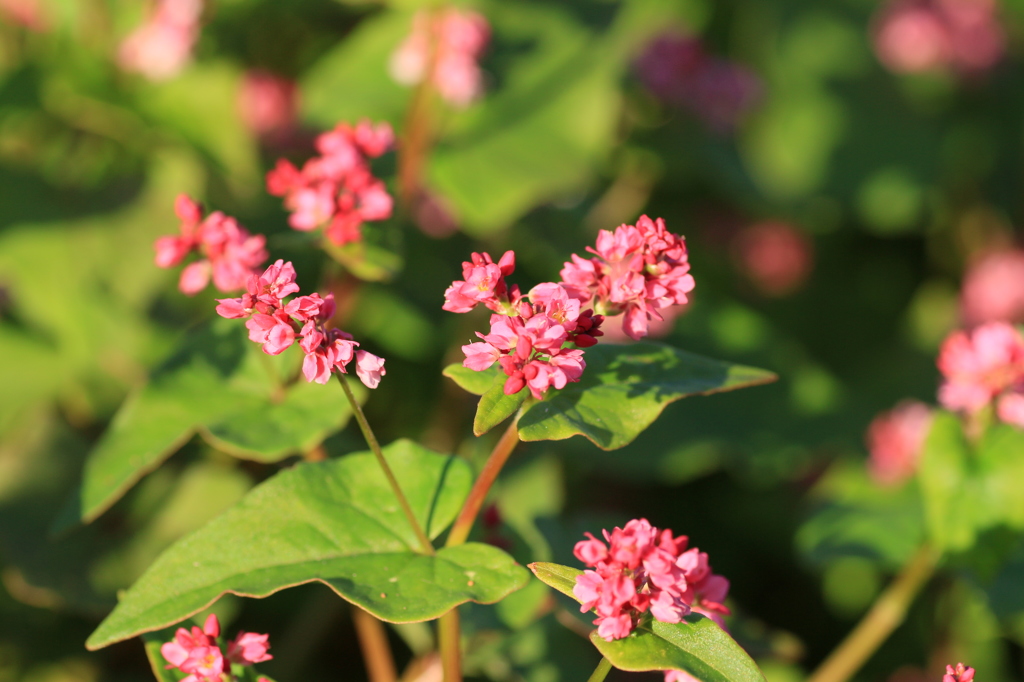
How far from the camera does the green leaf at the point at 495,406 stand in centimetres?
86

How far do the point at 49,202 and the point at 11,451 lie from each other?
0.76 metres

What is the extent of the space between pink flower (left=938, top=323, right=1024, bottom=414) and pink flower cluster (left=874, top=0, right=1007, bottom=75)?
7.88 feet

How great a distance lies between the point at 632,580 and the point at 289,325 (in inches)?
16.1

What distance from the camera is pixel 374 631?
53.3 inches

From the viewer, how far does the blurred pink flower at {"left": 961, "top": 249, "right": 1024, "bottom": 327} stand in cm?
296

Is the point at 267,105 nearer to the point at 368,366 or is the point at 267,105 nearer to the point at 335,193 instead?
the point at 335,193

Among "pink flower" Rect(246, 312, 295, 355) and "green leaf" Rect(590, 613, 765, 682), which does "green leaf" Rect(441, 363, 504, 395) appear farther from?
"green leaf" Rect(590, 613, 765, 682)

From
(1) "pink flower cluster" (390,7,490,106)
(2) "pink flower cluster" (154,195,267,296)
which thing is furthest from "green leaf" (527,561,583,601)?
(1) "pink flower cluster" (390,7,490,106)

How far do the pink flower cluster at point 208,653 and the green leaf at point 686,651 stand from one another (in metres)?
0.34

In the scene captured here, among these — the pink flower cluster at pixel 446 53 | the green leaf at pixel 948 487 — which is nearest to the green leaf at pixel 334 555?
the green leaf at pixel 948 487

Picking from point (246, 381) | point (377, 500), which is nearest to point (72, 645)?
point (246, 381)

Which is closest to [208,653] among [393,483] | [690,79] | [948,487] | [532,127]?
[393,483]

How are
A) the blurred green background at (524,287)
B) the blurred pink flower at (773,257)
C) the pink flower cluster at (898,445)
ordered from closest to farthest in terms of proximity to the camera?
the blurred green background at (524,287), the pink flower cluster at (898,445), the blurred pink flower at (773,257)

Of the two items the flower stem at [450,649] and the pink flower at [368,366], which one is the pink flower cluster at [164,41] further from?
the flower stem at [450,649]
